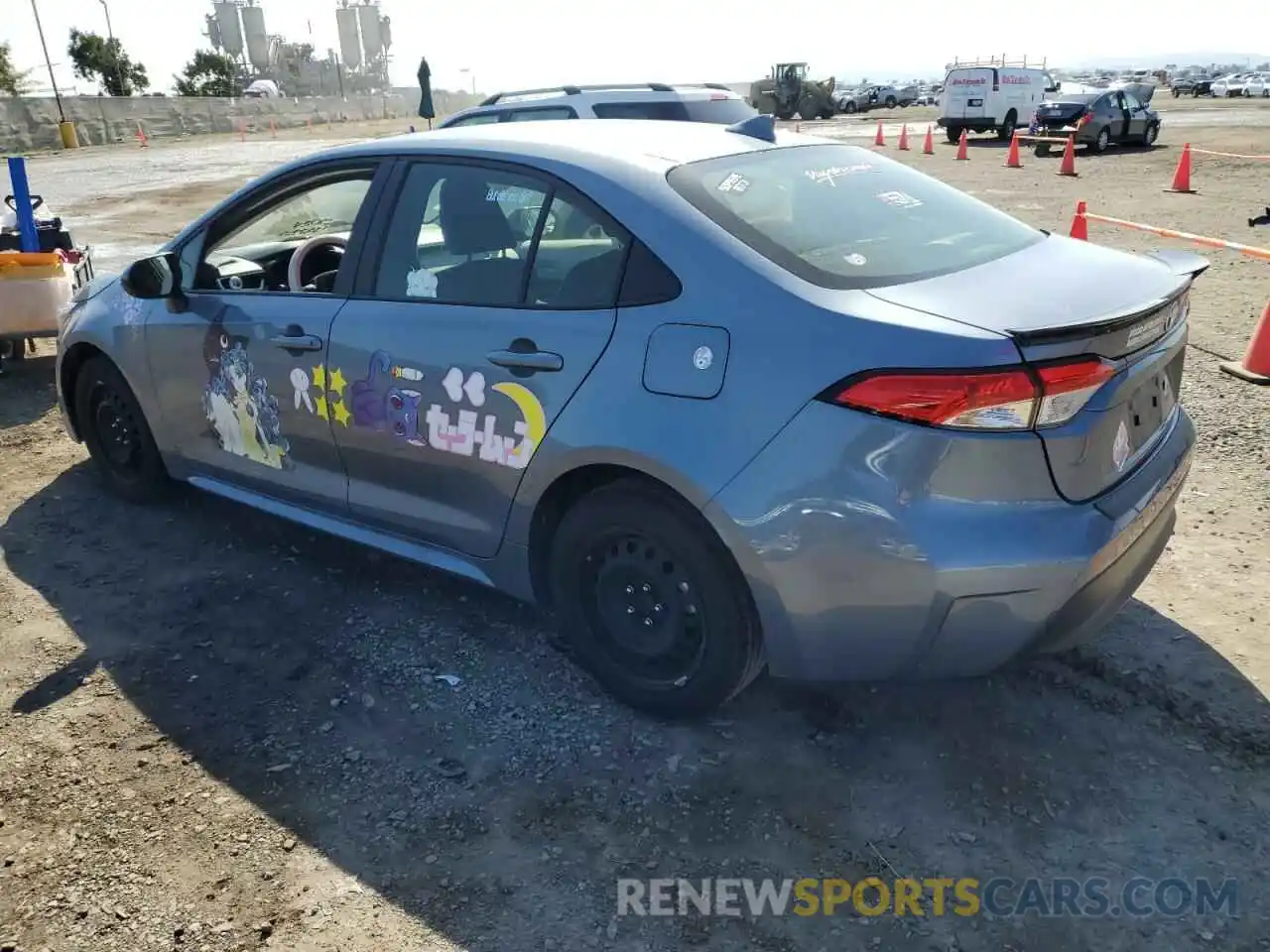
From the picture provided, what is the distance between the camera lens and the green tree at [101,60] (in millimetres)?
69625

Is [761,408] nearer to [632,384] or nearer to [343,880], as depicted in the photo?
[632,384]

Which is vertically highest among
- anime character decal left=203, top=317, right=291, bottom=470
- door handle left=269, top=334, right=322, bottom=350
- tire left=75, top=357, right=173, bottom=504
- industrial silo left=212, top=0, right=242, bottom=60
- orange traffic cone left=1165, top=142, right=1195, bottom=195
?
industrial silo left=212, top=0, right=242, bottom=60

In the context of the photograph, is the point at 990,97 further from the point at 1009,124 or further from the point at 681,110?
the point at 681,110

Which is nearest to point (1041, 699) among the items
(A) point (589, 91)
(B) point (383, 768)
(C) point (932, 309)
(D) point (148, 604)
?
(C) point (932, 309)

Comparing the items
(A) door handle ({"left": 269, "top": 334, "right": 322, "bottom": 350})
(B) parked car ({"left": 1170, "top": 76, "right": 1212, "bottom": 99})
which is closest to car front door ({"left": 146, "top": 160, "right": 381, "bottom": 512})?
(A) door handle ({"left": 269, "top": 334, "right": 322, "bottom": 350})

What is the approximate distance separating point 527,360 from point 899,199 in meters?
1.31

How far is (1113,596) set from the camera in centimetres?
270

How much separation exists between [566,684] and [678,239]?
1.47m

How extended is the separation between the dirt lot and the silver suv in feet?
21.6

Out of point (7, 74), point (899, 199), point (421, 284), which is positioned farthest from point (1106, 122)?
point (7, 74)

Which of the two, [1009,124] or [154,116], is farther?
[154,116]

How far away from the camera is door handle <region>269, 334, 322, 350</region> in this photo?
356cm

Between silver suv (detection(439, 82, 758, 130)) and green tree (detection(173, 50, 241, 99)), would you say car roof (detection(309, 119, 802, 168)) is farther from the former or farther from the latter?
green tree (detection(173, 50, 241, 99))

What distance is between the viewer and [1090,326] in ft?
7.98
